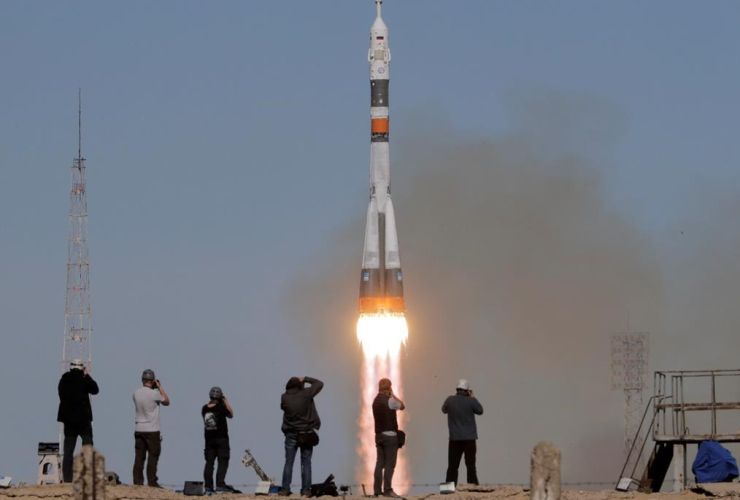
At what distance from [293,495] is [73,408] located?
12.9 ft

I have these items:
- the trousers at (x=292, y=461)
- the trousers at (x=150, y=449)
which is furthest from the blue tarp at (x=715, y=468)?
the trousers at (x=150, y=449)

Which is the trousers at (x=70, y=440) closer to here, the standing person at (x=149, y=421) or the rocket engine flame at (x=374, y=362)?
the standing person at (x=149, y=421)

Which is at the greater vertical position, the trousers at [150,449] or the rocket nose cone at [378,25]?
the rocket nose cone at [378,25]

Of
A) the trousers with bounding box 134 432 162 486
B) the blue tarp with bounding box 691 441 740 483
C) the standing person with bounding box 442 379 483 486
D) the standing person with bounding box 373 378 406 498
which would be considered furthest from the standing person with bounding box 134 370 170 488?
the blue tarp with bounding box 691 441 740 483

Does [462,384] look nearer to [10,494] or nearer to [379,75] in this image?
[10,494]

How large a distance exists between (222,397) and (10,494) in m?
3.69

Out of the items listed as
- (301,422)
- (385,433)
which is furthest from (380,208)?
(301,422)

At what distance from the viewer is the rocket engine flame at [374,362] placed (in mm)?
51188

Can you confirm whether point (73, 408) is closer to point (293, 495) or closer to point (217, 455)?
point (217, 455)

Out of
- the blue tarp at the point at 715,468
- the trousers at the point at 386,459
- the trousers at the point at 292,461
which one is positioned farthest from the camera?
the blue tarp at the point at 715,468

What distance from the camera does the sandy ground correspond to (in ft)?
92.9

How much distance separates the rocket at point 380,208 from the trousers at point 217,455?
2175 cm

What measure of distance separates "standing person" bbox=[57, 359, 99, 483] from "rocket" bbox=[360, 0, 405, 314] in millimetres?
21873

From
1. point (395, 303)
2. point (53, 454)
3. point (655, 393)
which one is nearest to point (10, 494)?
point (53, 454)
